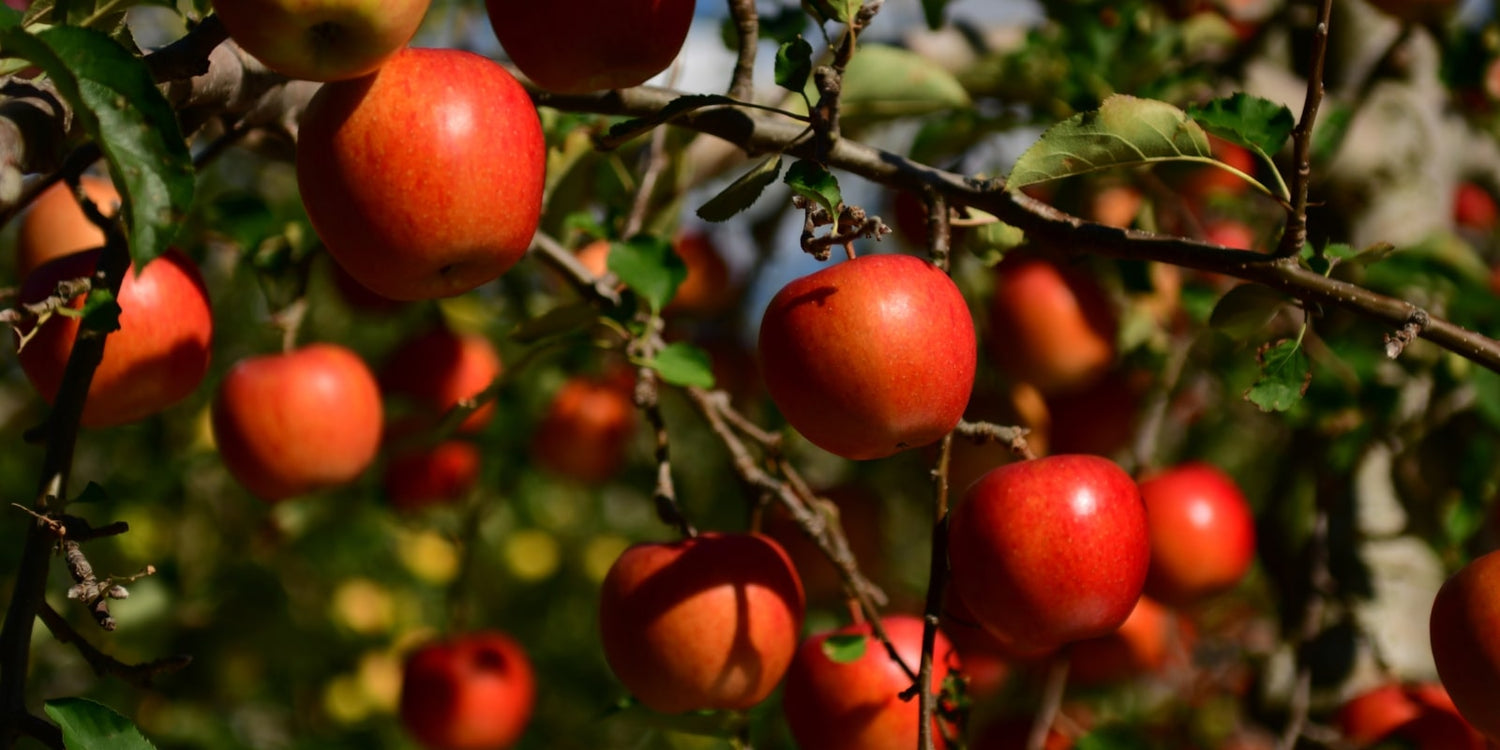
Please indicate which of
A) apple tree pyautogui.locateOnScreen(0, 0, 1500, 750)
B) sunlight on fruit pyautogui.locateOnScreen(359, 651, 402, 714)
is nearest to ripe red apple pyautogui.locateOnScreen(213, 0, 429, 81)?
apple tree pyautogui.locateOnScreen(0, 0, 1500, 750)

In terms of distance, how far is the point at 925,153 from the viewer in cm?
133

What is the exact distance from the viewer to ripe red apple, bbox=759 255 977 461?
0.69 metres

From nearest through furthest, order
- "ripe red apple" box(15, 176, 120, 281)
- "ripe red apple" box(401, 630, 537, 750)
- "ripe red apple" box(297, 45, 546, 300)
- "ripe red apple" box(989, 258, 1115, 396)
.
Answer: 1. "ripe red apple" box(297, 45, 546, 300)
2. "ripe red apple" box(15, 176, 120, 281)
3. "ripe red apple" box(989, 258, 1115, 396)
4. "ripe red apple" box(401, 630, 537, 750)

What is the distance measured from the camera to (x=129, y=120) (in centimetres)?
56

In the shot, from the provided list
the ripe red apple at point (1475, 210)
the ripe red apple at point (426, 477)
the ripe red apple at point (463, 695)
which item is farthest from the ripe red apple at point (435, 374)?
the ripe red apple at point (1475, 210)

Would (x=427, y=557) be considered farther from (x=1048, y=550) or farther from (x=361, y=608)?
(x=1048, y=550)

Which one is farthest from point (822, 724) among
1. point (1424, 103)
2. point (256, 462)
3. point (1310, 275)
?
point (1424, 103)

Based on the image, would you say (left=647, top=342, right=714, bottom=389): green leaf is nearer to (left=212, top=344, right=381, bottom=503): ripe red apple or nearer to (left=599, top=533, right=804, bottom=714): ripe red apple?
(left=599, top=533, right=804, bottom=714): ripe red apple

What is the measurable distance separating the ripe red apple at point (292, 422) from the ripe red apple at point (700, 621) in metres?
0.44

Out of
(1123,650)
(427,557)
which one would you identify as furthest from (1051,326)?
(427,557)

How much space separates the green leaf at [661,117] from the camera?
0.69 metres

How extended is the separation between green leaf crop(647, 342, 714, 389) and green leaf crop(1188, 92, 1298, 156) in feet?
1.29

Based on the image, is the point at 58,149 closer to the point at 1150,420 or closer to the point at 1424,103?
the point at 1150,420

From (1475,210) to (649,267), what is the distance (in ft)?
5.79
